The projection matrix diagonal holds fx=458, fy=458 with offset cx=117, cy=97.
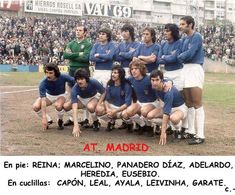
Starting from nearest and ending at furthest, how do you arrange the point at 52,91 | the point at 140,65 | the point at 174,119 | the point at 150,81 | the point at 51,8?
the point at 174,119 < the point at 140,65 < the point at 150,81 < the point at 52,91 < the point at 51,8

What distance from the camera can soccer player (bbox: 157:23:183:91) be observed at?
18.5 ft

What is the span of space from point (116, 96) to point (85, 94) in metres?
0.44

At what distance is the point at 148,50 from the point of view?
237 inches

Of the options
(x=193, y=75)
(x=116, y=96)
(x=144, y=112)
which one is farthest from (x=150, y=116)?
(x=193, y=75)

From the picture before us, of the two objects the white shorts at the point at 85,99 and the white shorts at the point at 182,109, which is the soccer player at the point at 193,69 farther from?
the white shorts at the point at 85,99

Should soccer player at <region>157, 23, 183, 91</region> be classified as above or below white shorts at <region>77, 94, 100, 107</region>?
above

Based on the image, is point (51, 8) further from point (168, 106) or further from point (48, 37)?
point (168, 106)

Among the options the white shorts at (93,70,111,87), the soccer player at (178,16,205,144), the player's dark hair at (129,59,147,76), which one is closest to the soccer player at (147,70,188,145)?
the soccer player at (178,16,205,144)

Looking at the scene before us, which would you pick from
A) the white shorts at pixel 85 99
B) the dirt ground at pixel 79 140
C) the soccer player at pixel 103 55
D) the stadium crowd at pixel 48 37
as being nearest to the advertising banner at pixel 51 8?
the stadium crowd at pixel 48 37

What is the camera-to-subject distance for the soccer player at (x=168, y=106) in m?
5.34

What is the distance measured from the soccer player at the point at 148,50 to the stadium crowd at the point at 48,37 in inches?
459

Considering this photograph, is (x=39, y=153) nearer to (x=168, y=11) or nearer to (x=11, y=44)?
(x=11, y=44)

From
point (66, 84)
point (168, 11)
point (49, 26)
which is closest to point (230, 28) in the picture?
point (168, 11)

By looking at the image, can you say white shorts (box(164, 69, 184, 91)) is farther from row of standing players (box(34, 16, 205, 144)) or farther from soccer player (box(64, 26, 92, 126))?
soccer player (box(64, 26, 92, 126))
